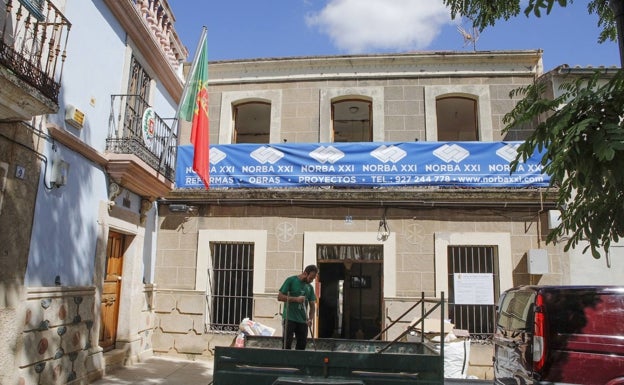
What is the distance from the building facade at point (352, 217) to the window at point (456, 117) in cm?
34

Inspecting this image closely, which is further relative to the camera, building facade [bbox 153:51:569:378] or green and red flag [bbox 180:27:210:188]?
building facade [bbox 153:51:569:378]

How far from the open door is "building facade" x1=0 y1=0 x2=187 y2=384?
4563mm

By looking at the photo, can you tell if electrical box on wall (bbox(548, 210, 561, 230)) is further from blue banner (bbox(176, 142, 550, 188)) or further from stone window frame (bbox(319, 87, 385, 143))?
stone window frame (bbox(319, 87, 385, 143))

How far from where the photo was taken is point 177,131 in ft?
35.6

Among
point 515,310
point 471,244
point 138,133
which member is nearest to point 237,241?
point 138,133

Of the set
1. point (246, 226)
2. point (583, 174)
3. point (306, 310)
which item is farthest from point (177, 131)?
point (583, 174)

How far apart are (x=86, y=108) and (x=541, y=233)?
331 inches

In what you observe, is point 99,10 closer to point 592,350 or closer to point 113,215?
point 113,215

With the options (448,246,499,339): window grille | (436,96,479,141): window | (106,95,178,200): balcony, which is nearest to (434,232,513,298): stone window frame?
(448,246,499,339): window grille

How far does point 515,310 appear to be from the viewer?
5645 millimetres

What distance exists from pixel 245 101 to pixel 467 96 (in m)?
5.11

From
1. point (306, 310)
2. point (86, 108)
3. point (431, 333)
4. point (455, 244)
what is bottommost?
point (431, 333)

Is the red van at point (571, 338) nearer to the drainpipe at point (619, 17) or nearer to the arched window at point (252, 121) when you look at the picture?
the drainpipe at point (619, 17)

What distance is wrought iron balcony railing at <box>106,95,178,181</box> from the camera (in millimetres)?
7969
